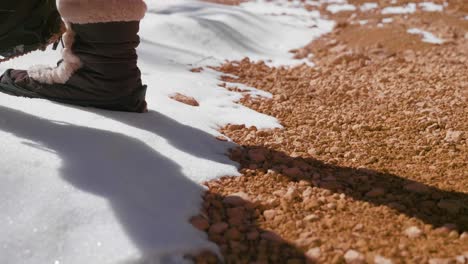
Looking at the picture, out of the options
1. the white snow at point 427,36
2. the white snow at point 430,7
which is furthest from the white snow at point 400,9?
the white snow at point 427,36

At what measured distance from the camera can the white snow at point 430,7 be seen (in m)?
5.60

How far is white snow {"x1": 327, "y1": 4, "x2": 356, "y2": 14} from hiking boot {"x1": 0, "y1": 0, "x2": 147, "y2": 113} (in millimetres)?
4419

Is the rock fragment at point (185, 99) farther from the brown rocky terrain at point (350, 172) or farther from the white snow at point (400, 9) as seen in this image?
the white snow at point (400, 9)

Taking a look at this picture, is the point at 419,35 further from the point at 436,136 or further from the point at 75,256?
the point at 75,256

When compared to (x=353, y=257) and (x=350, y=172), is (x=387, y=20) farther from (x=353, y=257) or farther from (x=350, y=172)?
(x=353, y=257)

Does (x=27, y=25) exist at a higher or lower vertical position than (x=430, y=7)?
higher

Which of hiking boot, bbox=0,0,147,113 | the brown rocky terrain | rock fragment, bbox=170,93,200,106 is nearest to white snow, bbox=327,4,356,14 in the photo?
the brown rocky terrain

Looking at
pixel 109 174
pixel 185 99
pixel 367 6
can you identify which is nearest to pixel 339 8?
pixel 367 6

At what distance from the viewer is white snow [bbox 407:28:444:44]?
13.9ft

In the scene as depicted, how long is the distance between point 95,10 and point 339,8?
15.6 ft

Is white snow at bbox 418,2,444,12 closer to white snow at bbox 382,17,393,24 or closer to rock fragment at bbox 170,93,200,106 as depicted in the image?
white snow at bbox 382,17,393,24

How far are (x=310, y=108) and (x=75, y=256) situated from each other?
1605 mm

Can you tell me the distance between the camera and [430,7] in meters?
5.74

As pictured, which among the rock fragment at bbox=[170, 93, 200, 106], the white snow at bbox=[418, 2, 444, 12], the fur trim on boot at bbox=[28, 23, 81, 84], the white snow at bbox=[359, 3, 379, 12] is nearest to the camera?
the fur trim on boot at bbox=[28, 23, 81, 84]
